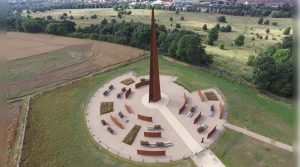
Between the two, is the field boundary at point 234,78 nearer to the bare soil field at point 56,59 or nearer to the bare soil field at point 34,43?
the bare soil field at point 56,59

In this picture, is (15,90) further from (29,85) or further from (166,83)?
(166,83)

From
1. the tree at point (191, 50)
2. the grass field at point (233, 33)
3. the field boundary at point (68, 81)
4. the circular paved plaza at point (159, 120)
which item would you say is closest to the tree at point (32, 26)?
the grass field at point (233, 33)

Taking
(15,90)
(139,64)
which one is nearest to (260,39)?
(139,64)

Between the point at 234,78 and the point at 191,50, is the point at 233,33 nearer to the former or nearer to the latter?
the point at 191,50

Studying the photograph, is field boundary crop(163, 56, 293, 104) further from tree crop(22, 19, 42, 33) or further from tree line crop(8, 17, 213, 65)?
tree crop(22, 19, 42, 33)

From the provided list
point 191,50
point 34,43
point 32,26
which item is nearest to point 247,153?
point 191,50

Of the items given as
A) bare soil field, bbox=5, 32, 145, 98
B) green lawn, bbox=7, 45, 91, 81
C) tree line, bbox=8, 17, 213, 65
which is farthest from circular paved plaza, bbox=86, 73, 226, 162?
green lawn, bbox=7, 45, 91, 81
